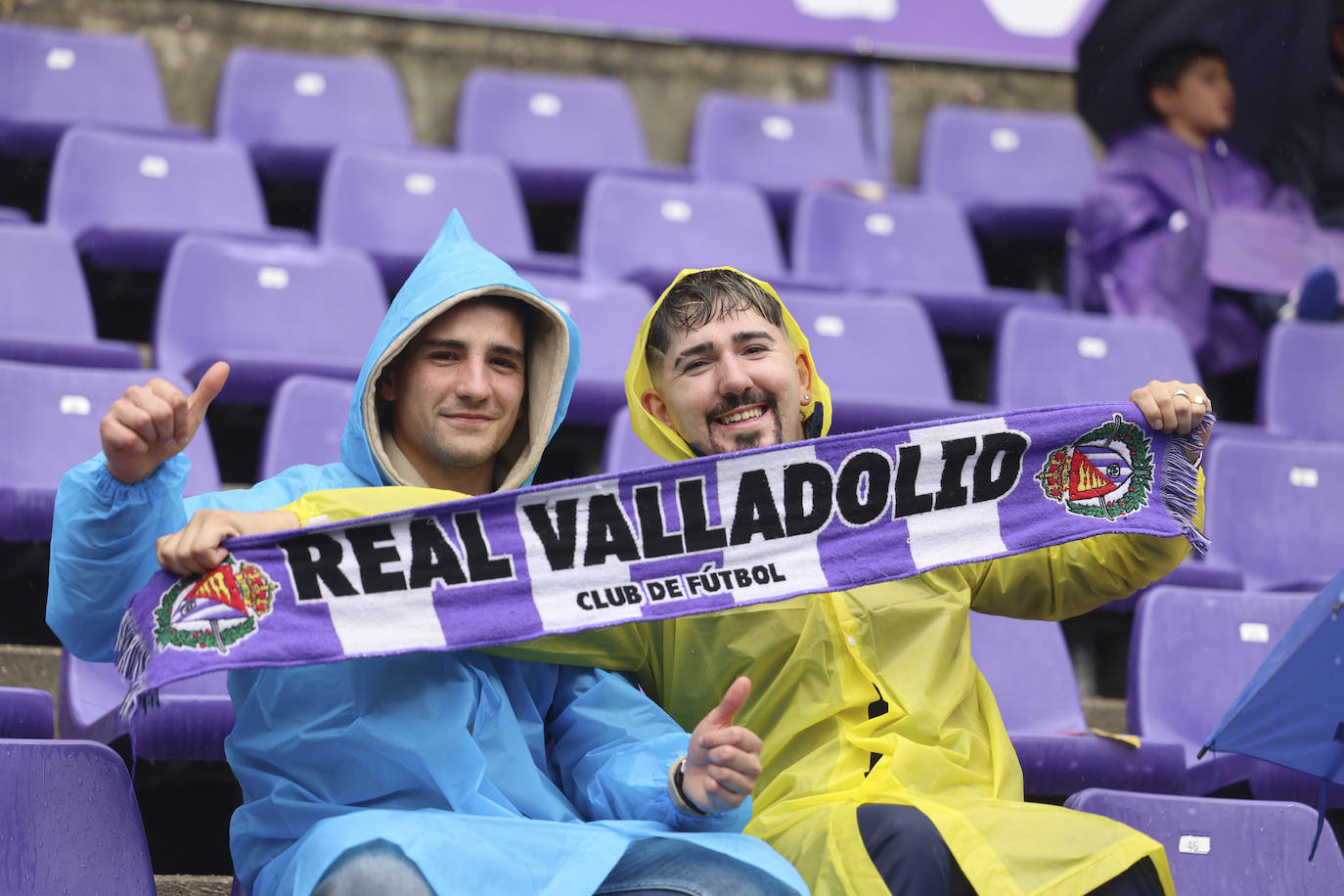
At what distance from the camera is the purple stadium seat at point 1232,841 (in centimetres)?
212

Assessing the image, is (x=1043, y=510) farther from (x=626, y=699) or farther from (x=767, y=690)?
(x=626, y=699)

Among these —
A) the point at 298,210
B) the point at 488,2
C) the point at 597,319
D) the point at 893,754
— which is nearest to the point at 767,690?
the point at 893,754

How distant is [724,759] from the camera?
164 centimetres

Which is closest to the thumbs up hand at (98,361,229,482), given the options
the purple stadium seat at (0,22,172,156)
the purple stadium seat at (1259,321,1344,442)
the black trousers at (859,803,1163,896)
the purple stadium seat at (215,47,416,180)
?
the black trousers at (859,803,1163,896)

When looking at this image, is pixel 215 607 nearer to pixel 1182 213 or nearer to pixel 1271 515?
pixel 1271 515

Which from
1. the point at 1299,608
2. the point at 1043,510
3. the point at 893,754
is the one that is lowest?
the point at 1299,608

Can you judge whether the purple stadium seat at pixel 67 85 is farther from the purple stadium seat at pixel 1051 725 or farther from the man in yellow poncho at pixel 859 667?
the purple stadium seat at pixel 1051 725

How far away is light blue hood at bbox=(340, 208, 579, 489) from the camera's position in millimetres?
2012

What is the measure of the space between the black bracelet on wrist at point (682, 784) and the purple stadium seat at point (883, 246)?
118 inches

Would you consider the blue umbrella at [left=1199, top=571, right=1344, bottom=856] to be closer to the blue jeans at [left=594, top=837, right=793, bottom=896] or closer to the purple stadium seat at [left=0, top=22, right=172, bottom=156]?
the blue jeans at [left=594, top=837, right=793, bottom=896]

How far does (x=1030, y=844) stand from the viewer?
177cm

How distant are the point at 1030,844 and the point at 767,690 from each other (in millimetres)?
402

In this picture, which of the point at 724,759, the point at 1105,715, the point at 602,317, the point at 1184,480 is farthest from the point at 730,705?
the point at 602,317

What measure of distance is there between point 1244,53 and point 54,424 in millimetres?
3972
